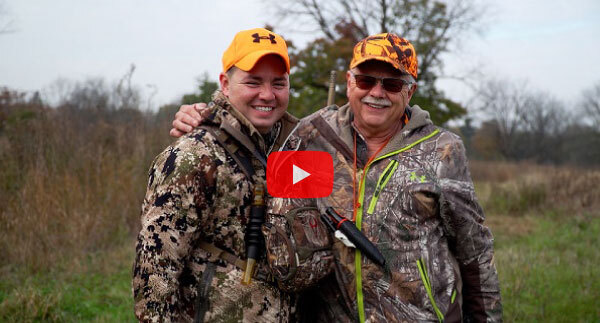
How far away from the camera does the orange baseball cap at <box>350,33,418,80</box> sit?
102 inches

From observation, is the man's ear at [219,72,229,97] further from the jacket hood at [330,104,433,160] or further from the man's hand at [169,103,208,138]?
the jacket hood at [330,104,433,160]

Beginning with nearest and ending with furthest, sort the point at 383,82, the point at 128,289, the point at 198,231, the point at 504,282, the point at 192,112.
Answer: the point at 198,231
the point at 383,82
the point at 192,112
the point at 128,289
the point at 504,282

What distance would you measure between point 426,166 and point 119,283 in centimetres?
513

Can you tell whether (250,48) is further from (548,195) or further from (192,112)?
(548,195)

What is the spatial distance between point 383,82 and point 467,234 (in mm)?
967

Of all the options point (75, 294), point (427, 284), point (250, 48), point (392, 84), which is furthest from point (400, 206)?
point (75, 294)

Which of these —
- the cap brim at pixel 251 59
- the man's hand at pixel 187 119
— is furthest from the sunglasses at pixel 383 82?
the man's hand at pixel 187 119

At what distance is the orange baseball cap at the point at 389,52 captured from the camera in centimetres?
259

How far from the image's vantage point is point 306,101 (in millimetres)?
20141

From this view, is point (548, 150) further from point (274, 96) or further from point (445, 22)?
point (274, 96)

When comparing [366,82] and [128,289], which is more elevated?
[366,82]

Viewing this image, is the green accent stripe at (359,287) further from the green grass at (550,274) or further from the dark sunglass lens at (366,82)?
the green grass at (550,274)

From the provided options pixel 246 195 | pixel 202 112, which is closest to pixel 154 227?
pixel 246 195

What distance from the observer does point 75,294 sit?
5719 millimetres
